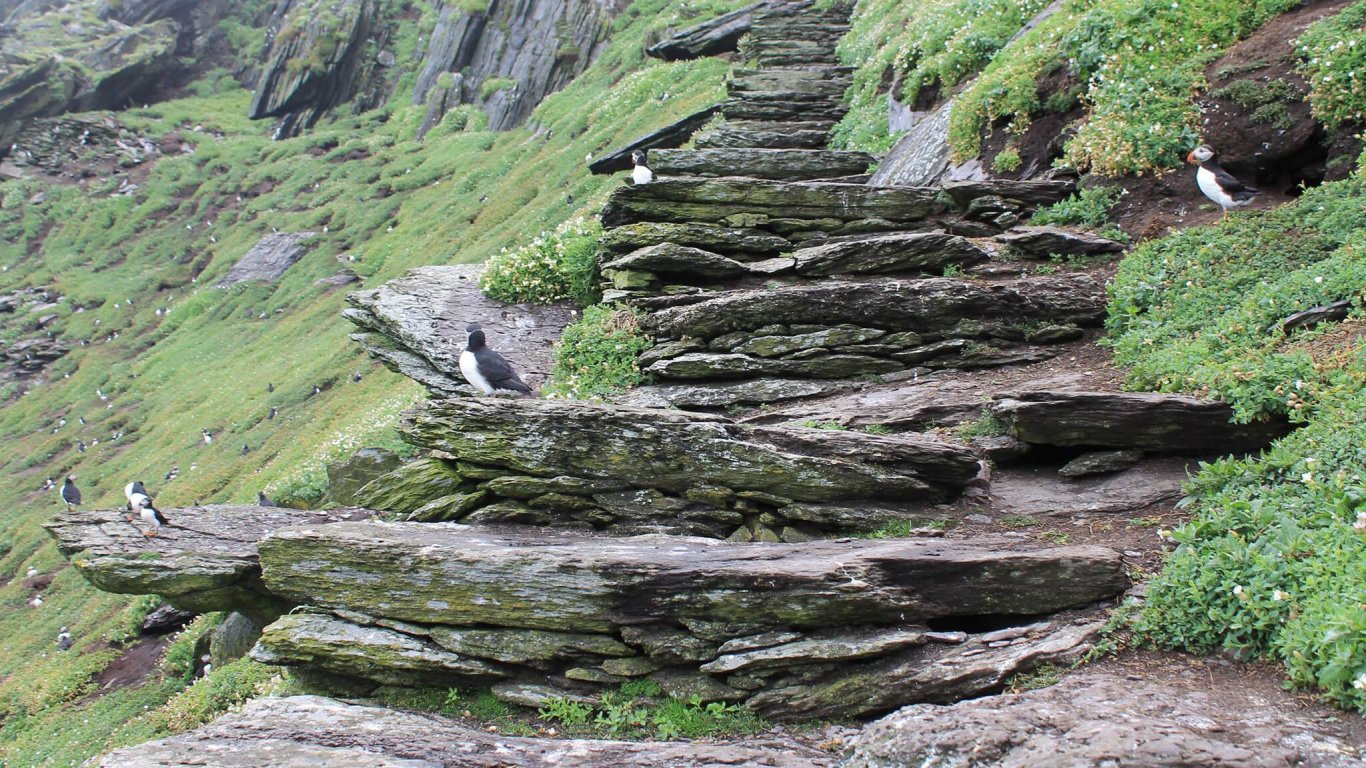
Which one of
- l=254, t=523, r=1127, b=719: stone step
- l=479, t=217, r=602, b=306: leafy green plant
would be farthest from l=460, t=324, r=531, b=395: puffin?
l=479, t=217, r=602, b=306: leafy green plant

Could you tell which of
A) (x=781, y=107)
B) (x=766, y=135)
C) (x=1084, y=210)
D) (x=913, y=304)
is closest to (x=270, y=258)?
(x=781, y=107)

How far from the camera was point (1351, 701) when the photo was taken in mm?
4922

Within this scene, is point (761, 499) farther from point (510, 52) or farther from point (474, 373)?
point (510, 52)

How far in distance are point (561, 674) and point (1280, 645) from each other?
5.54 metres

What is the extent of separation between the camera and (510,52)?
168ft

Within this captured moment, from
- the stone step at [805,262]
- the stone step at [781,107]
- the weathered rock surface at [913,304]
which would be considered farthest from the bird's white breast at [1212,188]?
the stone step at [781,107]

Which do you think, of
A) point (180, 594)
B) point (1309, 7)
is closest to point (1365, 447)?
point (1309, 7)

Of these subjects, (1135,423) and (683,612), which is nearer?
(683,612)

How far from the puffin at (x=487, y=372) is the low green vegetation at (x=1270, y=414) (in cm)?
775

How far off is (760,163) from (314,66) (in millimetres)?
59514

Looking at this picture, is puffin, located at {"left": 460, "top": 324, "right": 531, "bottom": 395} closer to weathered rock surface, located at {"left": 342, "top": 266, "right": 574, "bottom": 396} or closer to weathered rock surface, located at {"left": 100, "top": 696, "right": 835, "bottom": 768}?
weathered rock surface, located at {"left": 342, "top": 266, "right": 574, "bottom": 396}

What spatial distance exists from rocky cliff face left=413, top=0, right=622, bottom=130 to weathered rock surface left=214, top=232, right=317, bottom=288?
12522mm

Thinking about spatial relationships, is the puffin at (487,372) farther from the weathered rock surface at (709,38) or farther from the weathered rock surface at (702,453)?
the weathered rock surface at (709,38)

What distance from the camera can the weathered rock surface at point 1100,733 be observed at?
470 centimetres
